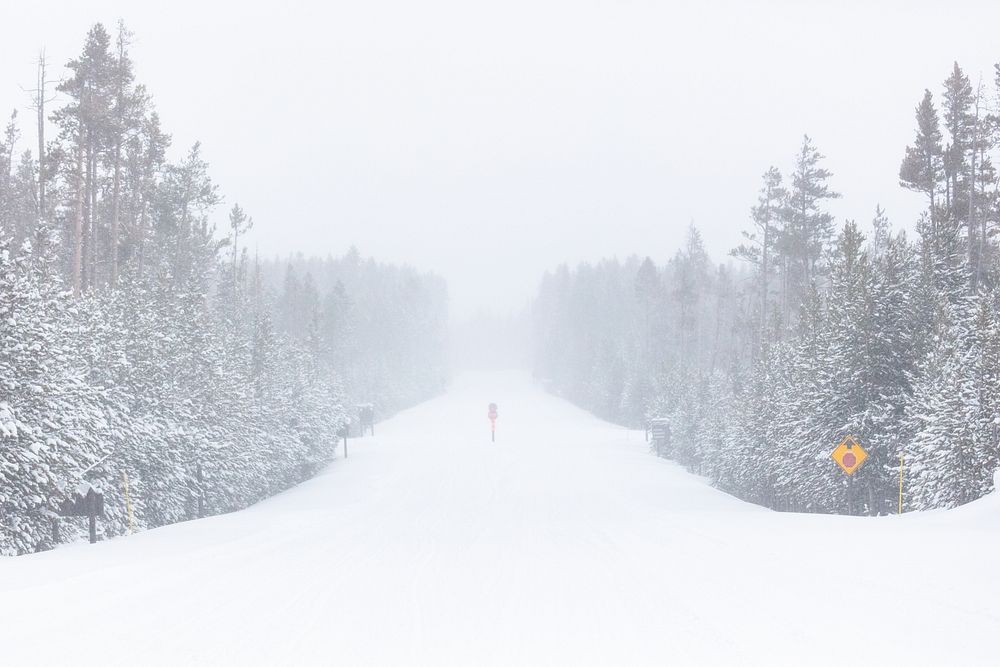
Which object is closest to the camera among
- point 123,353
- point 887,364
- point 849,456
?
point 849,456

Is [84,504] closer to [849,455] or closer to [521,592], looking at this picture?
[521,592]

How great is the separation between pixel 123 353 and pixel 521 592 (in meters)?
14.3

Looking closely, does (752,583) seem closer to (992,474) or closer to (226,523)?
(992,474)

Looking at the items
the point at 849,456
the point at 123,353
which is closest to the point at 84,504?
the point at 123,353

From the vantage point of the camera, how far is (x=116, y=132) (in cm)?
2580

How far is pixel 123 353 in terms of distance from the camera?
19672mm

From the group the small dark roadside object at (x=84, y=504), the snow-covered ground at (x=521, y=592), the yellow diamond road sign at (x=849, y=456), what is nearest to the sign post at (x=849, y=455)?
the yellow diamond road sign at (x=849, y=456)

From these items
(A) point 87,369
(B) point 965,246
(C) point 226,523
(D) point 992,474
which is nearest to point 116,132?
(A) point 87,369

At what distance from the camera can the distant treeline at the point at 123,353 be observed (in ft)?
46.6

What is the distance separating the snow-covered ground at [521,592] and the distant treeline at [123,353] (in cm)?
229

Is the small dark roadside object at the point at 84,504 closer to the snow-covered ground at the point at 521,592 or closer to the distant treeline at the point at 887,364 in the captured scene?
the snow-covered ground at the point at 521,592

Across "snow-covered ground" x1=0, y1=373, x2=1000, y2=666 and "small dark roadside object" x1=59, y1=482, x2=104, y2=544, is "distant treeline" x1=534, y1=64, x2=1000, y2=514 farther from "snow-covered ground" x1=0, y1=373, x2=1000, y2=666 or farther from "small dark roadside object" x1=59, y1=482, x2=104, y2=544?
"small dark roadside object" x1=59, y1=482, x2=104, y2=544

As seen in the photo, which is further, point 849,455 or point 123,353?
point 123,353

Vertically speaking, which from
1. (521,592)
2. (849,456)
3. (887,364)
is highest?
(887,364)
